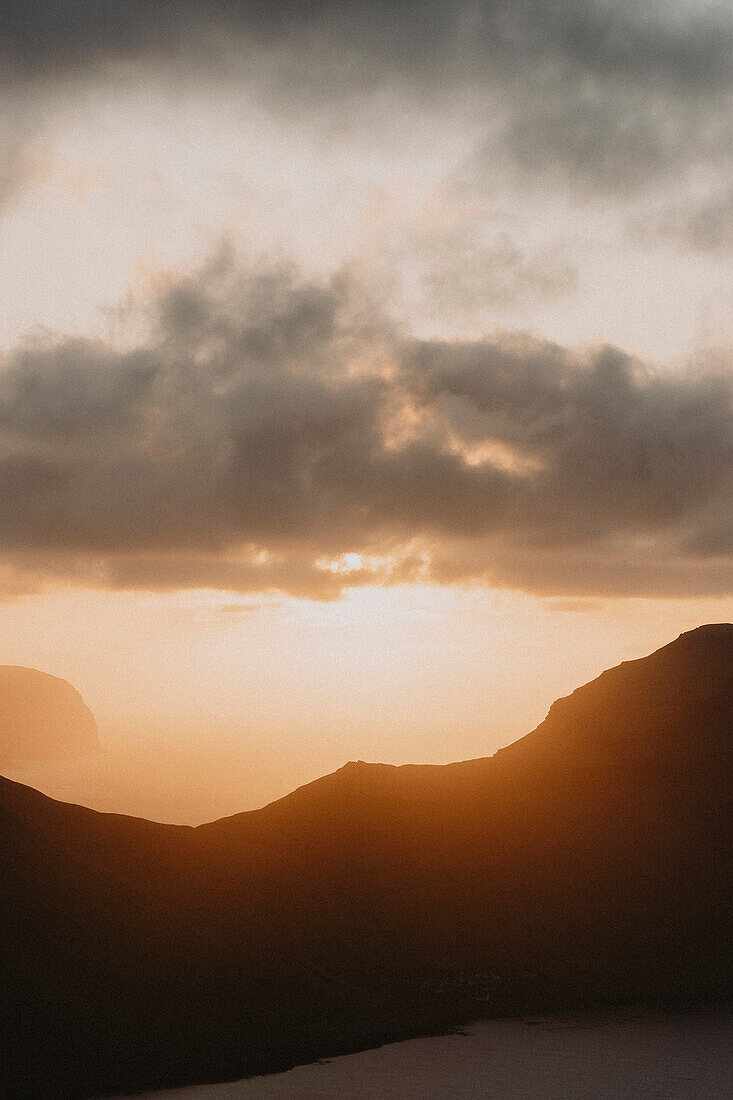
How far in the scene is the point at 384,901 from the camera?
80.8m

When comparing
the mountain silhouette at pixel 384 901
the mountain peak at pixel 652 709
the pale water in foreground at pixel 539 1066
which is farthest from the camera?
the mountain peak at pixel 652 709

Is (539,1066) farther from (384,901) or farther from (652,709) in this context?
(652,709)

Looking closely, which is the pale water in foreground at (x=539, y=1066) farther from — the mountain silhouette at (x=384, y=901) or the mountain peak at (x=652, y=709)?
the mountain peak at (x=652, y=709)

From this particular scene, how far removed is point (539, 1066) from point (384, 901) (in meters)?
18.1

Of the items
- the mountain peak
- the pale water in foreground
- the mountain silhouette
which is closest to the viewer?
the pale water in foreground

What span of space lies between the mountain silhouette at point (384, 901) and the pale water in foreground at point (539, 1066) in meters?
1.89

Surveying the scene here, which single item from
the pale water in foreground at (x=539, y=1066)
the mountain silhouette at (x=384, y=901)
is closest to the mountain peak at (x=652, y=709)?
the mountain silhouette at (x=384, y=901)

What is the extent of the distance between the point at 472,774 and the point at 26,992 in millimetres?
46534

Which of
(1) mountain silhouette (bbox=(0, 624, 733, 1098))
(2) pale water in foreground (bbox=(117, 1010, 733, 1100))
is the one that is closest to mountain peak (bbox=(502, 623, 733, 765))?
(1) mountain silhouette (bbox=(0, 624, 733, 1098))

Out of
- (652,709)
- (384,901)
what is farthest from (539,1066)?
(652,709)

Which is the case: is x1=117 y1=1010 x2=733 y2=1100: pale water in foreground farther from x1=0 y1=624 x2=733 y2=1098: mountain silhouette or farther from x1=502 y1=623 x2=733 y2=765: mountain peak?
x1=502 y1=623 x2=733 y2=765: mountain peak

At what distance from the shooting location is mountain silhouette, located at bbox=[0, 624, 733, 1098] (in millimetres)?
63875

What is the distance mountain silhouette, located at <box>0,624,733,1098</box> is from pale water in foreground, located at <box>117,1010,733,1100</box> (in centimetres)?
189

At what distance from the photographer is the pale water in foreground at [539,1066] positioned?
63.3 m
